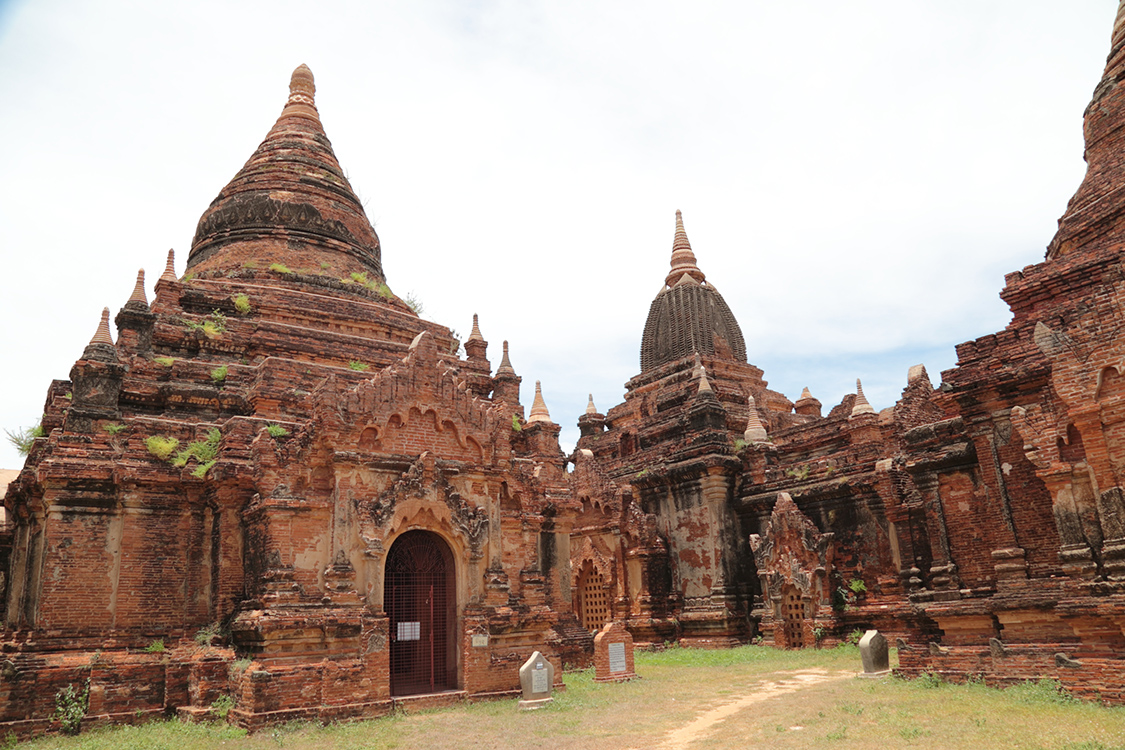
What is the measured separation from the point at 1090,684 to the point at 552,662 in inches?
343

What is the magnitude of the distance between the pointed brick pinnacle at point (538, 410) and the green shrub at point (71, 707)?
12.1m

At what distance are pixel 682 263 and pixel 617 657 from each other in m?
22.5

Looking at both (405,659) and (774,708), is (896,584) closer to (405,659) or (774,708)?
(774,708)

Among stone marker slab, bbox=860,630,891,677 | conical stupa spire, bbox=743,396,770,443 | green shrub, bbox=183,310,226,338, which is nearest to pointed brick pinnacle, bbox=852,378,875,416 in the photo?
conical stupa spire, bbox=743,396,770,443

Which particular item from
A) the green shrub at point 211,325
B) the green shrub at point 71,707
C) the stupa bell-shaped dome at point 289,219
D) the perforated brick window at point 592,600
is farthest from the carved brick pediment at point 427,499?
the perforated brick window at point 592,600

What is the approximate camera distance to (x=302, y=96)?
25.1 metres

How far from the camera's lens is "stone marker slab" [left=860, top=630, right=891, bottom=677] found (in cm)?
1553

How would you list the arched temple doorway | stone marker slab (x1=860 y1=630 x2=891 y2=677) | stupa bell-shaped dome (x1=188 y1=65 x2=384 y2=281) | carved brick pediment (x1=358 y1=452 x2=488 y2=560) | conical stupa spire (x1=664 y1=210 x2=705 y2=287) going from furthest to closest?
conical stupa spire (x1=664 y1=210 x2=705 y2=287)
stupa bell-shaped dome (x1=188 y1=65 x2=384 y2=281)
stone marker slab (x1=860 y1=630 x2=891 y2=677)
the arched temple doorway
carved brick pediment (x1=358 y1=452 x2=488 y2=560)

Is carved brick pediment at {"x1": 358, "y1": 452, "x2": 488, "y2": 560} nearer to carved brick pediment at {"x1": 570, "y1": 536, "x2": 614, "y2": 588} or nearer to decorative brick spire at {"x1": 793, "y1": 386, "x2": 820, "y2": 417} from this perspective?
carved brick pediment at {"x1": 570, "y1": 536, "x2": 614, "y2": 588}

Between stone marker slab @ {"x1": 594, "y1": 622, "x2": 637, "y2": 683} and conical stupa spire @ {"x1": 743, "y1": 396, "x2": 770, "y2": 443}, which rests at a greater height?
conical stupa spire @ {"x1": 743, "y1": 396, "x2": 770, "y2": 443}

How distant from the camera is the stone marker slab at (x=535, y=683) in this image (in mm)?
13609

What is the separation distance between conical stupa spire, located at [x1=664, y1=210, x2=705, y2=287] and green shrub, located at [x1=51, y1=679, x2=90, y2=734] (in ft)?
92.6

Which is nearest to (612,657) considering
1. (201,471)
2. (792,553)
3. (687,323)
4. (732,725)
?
(732,725)

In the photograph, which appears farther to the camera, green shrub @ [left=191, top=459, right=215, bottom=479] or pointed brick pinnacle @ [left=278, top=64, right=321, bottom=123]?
pointed brick pinnacle @ [left=278, top=64, right=321, bottom=123]
